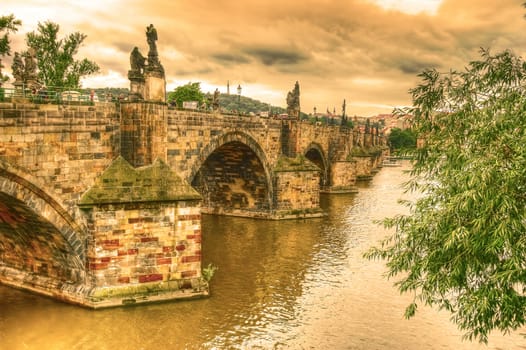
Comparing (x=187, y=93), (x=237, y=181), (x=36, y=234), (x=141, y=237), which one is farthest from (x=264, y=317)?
(x=187, y=93)

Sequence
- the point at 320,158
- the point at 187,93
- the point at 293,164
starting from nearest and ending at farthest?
Answer: the point at 293,164 < the point at 320,158 < the point at 187,93

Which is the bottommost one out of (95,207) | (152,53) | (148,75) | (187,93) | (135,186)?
(95,207)

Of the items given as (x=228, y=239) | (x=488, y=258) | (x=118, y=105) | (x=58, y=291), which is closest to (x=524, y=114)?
(x=488, y=258)

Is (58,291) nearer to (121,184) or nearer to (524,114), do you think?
(121,184)

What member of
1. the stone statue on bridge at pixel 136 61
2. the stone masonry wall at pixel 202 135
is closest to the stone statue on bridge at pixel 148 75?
the stone statue on bridge at pixel 136 61

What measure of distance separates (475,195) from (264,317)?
8863mm

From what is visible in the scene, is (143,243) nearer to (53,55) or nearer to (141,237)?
(141,237)

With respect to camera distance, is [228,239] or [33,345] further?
[228,239]

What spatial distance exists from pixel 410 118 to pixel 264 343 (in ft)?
24.2

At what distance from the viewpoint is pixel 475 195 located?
753 centimetres

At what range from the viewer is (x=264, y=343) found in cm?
1260

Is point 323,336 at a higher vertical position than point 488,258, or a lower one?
lower

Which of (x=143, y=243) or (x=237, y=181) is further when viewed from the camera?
(x=237, y=181)

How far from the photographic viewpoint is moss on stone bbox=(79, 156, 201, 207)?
14438mm
